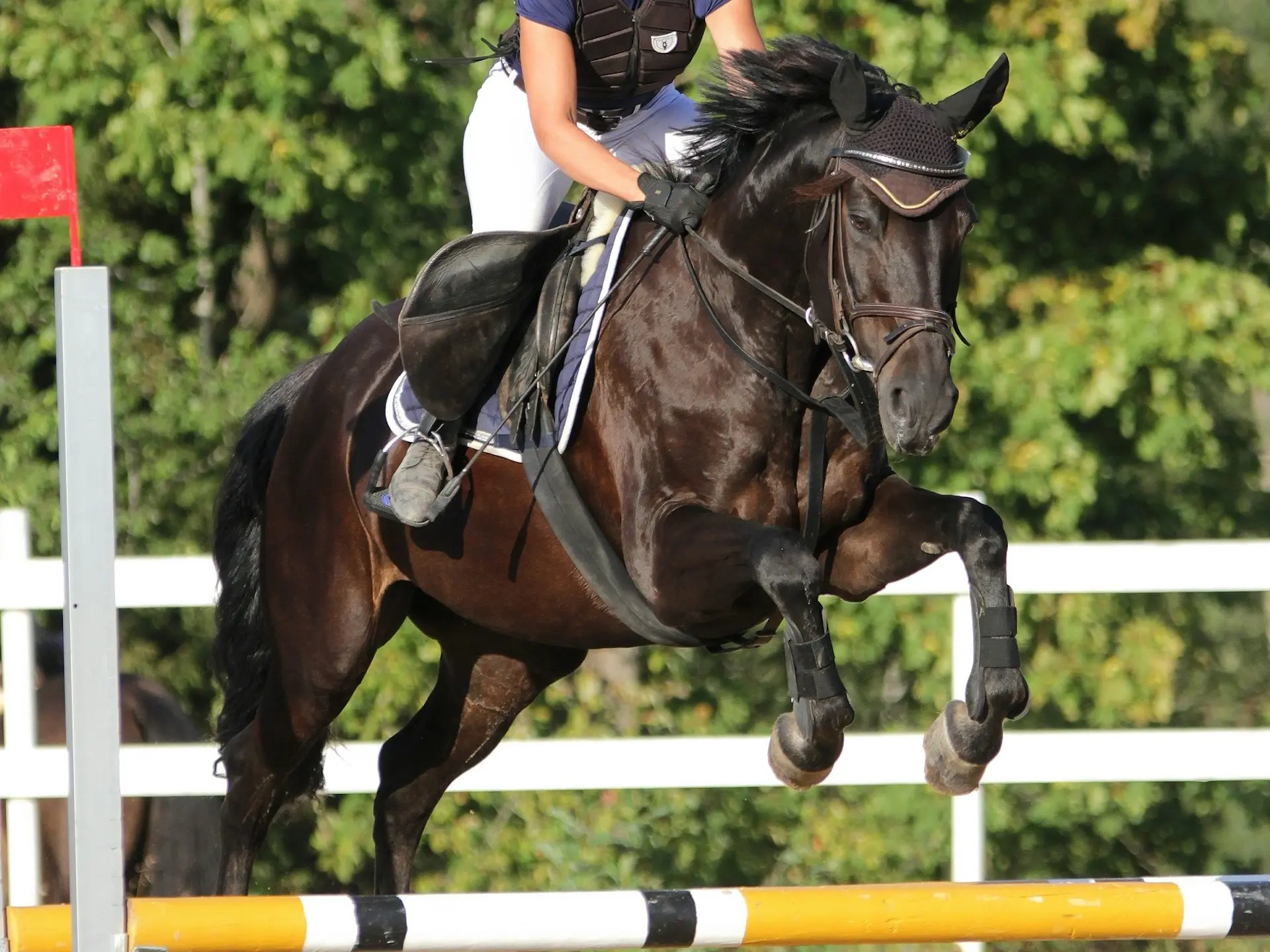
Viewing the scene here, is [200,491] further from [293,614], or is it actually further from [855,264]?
[855,264]

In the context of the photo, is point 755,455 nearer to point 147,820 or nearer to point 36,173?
point 36,173

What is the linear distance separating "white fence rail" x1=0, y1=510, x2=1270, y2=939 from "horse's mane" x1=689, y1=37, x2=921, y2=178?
81.3 inches

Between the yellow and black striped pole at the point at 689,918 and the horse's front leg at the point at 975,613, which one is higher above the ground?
the horse's front leg at the point at 975,613

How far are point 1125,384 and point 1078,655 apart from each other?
1409mm

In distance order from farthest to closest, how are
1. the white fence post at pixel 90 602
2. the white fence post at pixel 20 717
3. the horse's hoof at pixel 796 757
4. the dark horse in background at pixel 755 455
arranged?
1. the white fence post at pixel 20 717
2. the horse's hoof at pixel 796 757
3. the dark horse in background at pixel 755 455
4. the white fence post at pixel 90 602

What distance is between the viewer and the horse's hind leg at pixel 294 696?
4.33m

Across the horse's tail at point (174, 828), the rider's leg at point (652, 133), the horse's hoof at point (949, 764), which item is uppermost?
the rider's leg at point (652, 133)

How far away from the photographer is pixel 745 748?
17.8 ft

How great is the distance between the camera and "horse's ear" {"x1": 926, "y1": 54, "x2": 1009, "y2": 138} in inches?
129

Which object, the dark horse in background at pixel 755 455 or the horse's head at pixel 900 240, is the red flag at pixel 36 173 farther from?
the horse's head at pixel 900 240

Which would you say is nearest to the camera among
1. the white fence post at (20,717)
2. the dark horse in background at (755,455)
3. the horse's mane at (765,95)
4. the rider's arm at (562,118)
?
the dark horse in background at (755,455)

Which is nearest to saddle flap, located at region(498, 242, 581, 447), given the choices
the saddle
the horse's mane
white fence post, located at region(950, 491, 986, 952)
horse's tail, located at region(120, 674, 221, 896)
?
the saddle

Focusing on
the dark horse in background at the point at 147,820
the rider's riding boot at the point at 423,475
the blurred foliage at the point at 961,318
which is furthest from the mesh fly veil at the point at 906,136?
the blurred foliage at the point at 961,318

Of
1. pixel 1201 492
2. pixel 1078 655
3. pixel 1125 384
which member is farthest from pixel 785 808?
pixel 1201 492
